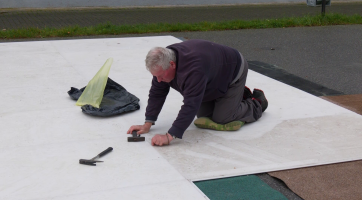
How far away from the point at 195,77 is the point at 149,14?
1059 centimetres

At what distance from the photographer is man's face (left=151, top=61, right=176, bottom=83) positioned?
351 centimetres

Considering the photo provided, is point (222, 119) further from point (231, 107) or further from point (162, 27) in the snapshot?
point (162, 27)

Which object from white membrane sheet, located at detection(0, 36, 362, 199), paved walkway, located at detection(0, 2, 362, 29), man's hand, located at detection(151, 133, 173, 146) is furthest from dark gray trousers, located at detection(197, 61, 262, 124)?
paved walkway, located at detection(0, 2, 362, 29)

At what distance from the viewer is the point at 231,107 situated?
4.11 meters

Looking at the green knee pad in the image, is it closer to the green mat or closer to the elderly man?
the elderly man

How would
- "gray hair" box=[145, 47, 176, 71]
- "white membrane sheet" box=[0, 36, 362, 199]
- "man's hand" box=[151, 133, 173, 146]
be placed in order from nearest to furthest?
"white membrane sheet" box=[0, 36, 362, 199] → "gray hair" box=[145, 47, 176, 71] → "man's hand" box=[151, 133, 173, 146]

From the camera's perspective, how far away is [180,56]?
3627mm

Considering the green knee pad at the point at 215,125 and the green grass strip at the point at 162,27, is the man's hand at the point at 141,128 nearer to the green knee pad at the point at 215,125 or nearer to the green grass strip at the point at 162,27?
the green knee pad at the point at 215,125

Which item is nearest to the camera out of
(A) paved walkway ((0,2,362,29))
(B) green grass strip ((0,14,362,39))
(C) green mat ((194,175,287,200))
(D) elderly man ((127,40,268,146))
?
(C) green mat ((194,175,287,200))

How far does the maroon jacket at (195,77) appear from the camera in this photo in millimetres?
3602

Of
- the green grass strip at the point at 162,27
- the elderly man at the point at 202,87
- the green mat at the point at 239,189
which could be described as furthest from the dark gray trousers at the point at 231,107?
the green grass strip at the point at 162,27

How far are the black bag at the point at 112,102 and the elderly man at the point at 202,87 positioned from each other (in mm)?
586

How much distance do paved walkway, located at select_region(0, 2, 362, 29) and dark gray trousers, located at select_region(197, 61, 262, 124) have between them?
7.99m

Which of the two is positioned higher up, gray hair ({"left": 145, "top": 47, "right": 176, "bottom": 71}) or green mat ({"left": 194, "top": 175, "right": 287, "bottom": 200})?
gray hair ({"left": 145, "top": 47, "right": 176, "bottom": 71})
